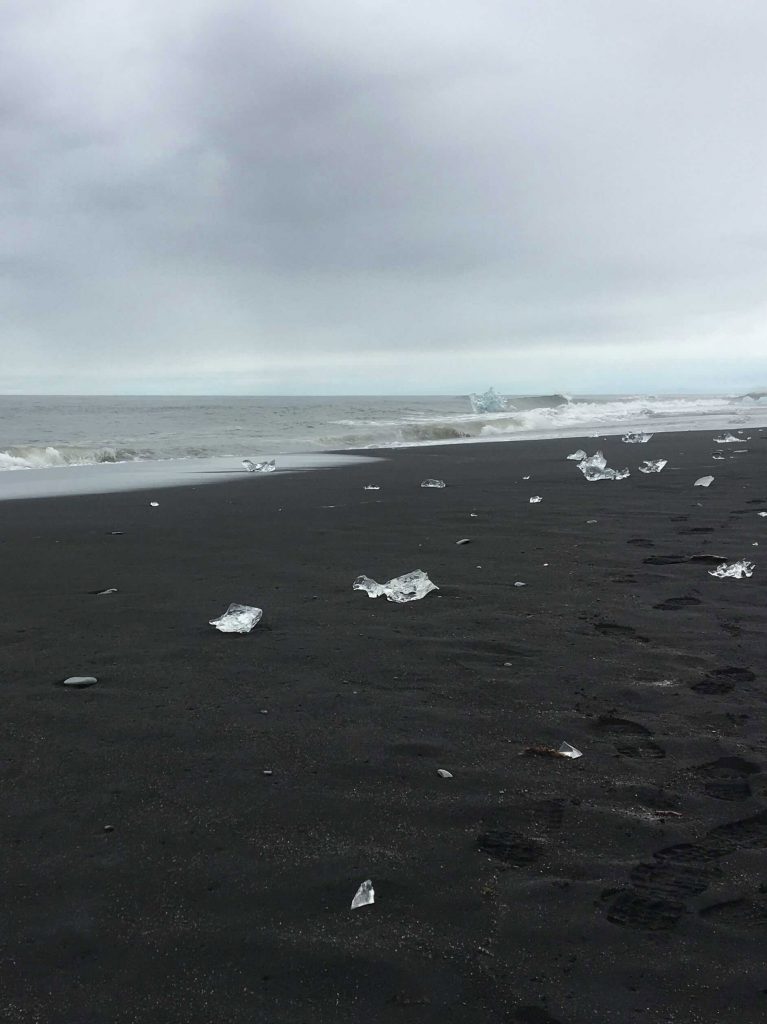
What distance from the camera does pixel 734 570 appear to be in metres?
4.77

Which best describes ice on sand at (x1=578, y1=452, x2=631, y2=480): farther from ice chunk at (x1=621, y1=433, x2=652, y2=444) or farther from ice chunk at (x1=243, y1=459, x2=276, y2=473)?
ice chunk at (x1=621, y1=433, x2=652, y2=444)

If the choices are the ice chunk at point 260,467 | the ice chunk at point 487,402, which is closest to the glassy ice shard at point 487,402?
the ice chunk at point 487,402

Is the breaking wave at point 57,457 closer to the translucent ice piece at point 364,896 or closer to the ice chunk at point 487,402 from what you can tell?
the translucent ice piece at point 364,896

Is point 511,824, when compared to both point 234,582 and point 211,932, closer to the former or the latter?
point 211,932

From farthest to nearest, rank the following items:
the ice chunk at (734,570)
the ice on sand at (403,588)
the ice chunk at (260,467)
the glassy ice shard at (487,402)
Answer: the glassy ice shard at (487,402) < the ice chunk at (260,467) < the ice chunk at (734,570) < the ice on sand at (403,588)

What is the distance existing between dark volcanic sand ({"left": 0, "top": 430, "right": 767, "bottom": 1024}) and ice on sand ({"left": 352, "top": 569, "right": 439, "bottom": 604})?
84mm

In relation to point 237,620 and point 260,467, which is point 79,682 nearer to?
point 237,620

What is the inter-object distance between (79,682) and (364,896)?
6.08 feet

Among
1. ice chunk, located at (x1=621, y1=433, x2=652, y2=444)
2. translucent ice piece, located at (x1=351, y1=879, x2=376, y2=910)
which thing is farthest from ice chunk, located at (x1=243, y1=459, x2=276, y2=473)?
translucent ice piece, located at (x1=351, y1=879, x2=376, y2=910)

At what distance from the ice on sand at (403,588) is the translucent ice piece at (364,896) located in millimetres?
2570

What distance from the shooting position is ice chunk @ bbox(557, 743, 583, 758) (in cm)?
259

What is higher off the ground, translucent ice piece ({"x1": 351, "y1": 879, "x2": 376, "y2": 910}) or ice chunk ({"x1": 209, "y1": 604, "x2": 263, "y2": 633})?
ice chunk ({"x1": 209, "y1": 604, "x2": 263, "y2": 633})

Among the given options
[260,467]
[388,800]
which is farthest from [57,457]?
[388,800]

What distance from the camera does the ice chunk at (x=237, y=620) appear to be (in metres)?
3.92
